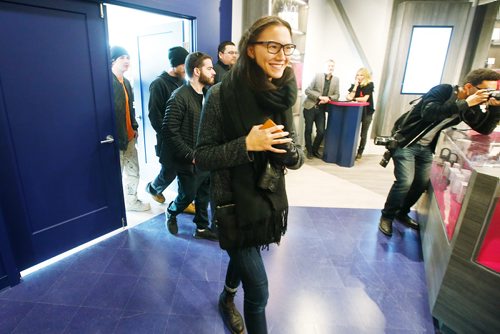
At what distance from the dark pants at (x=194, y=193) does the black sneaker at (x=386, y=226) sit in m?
1.68

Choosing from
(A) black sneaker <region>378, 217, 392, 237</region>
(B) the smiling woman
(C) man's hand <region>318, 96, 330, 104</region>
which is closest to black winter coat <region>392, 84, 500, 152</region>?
(A) black sneaker <region>378, 217, 392, 237</region>

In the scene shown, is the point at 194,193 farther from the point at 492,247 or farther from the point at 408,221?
the point at 408,221

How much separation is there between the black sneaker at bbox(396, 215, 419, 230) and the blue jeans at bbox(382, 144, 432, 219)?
1.04 feet

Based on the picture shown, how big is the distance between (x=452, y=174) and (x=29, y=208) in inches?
119

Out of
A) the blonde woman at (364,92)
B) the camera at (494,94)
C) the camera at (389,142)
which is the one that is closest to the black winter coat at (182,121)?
the camera at (389,142)

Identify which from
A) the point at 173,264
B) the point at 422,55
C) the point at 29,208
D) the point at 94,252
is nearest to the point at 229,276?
the point at 173,264

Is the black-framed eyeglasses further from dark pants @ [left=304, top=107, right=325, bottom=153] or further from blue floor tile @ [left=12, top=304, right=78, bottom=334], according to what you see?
dark pants @ [left=304, top=107, right=325, bottom=153]

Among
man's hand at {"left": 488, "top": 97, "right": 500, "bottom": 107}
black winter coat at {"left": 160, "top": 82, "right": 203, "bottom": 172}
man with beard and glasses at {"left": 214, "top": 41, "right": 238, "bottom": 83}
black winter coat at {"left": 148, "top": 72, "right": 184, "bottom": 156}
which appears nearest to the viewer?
man's hand at {"left": 488, "top": 97, "right": 500, "bottom": 107}

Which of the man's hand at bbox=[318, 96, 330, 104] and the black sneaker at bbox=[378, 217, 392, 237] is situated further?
the man's hand at bbox=[318, 96, 330, 104]

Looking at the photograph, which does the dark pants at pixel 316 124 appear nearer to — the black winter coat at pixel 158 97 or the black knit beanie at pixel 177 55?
the black knit beanie at pixel 177 55

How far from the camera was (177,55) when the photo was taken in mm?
2697

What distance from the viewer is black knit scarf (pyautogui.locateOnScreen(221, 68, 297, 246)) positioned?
1.16m

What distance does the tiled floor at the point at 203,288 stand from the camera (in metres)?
1.76

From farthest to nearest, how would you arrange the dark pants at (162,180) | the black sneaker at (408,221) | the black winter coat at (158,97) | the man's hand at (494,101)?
the black sneaker at (408,221) → the dark pants at (162,180) → the black winter coat at (158,97) → the man's hand at (494,101)
